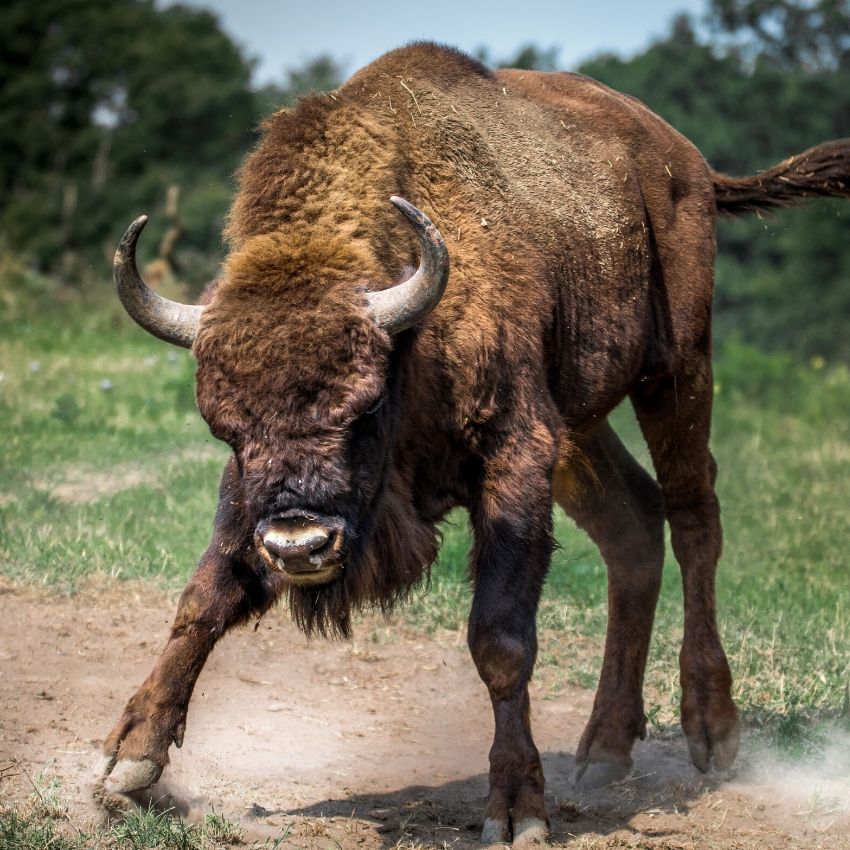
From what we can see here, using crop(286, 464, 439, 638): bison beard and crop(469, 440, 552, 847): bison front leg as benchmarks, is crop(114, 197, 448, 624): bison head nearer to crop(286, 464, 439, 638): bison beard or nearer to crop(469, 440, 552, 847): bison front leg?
crop(286, 464, 439, 638): bison beard

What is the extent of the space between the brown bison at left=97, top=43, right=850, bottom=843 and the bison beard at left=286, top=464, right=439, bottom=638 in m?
0.01

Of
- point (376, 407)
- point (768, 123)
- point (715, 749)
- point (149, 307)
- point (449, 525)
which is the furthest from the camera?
point (768, 123)

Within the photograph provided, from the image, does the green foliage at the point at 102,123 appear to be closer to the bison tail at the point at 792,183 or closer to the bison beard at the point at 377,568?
the bison tail at the point at 792,183

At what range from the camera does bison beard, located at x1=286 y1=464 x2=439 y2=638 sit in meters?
4.19

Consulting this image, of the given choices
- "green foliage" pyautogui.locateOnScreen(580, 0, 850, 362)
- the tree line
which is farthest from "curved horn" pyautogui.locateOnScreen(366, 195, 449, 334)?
"green foliage" pyautogui.locateOnScreen(580, 0, 850, 362)

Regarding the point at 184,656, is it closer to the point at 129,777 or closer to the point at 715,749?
the point at 129,777

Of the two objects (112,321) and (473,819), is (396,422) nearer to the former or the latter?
(473,819)

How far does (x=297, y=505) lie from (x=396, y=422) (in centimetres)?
61

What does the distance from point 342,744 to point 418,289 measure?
1.95 m

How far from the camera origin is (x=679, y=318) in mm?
5625

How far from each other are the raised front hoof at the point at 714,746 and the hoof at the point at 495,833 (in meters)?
1.40

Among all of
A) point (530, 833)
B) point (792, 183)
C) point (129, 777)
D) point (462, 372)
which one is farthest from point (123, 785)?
point (792, 183)

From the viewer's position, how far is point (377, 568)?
4336 mm

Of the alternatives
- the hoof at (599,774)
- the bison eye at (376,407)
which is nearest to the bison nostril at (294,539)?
the bison eye at (376,407)
